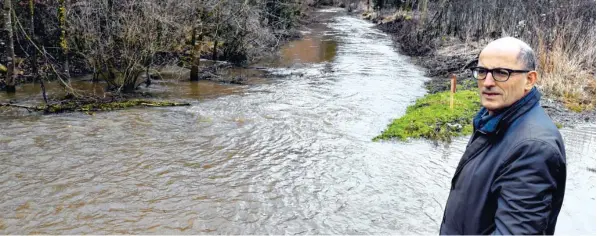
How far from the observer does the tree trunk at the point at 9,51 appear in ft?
39.0

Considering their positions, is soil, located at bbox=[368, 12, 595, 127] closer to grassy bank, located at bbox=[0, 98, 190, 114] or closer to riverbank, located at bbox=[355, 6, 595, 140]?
riverbank, located at bbox=[355, 6, 595, 140]

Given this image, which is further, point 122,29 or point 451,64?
point 451,64

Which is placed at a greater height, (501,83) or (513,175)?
(501,83)

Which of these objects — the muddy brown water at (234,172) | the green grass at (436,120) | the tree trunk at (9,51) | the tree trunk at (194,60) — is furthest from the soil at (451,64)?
the tree trunk at (9,51)

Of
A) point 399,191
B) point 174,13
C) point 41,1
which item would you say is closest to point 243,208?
point 399,191

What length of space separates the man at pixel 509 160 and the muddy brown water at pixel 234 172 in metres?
3.80

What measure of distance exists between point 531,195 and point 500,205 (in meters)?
0.16

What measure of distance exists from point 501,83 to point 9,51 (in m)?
13.7

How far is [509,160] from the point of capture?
6.74 feet

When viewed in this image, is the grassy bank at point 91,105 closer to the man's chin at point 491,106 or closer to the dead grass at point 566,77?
the dead grass at point 566,77

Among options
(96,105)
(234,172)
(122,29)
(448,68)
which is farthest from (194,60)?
(448,68)

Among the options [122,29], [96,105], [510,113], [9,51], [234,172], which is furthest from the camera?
[122,29]

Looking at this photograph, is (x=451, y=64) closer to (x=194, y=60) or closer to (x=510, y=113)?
(x=194, y=60)

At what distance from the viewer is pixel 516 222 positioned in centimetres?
199
